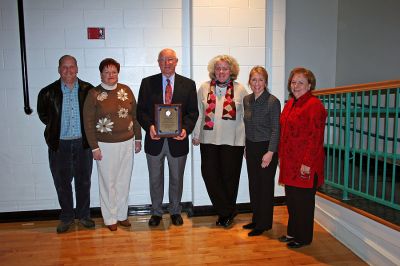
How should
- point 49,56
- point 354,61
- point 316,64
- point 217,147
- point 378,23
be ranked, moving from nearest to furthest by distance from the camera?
point 217,147
point 49,56
point 378,23
point 354,61
point 316,64

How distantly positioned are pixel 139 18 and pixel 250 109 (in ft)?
5.33

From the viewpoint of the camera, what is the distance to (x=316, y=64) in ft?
19.6

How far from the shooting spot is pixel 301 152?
2.53 meters

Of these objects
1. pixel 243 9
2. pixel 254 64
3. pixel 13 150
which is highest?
pixel 243 9

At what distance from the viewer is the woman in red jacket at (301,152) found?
8.11ft

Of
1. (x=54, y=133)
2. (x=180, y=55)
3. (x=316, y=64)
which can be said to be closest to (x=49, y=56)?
(x=54, y=133)

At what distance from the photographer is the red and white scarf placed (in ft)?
9.81

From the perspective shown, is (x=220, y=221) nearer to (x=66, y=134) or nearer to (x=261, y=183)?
(x=261, y=183)

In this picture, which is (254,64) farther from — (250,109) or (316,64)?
(316,64)

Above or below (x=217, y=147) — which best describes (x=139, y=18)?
above

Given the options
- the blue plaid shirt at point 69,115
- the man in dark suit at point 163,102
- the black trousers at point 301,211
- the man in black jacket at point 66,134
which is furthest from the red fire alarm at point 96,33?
the black trousers at point 301,211

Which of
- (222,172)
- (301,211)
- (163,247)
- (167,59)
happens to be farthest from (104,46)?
(301,211)

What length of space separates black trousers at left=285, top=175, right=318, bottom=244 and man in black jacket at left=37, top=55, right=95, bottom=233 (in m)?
1.95

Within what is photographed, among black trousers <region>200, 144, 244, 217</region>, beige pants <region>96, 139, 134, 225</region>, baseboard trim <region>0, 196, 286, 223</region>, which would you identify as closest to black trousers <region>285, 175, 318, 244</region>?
black trousers <region>200, 144, 244, 217</region>
